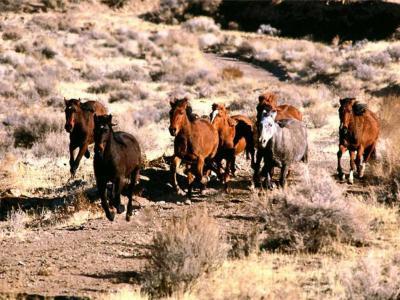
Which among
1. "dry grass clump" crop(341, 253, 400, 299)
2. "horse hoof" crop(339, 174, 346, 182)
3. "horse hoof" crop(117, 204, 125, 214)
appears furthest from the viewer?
"horse hoof" crop(339, 174, 346, 182)

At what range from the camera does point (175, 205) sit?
45.3ft

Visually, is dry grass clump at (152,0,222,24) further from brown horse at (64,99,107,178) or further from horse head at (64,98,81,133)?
horse head at (64,98,81,133)

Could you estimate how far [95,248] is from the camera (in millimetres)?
10805

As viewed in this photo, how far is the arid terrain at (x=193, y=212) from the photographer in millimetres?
8445

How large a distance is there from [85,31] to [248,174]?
4394 centimetres

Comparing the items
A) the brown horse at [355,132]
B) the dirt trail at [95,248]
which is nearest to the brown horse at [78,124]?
the dirt trail at [95,248]

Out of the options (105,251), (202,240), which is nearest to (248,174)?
(105,251)

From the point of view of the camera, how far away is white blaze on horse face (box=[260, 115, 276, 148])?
1319cm

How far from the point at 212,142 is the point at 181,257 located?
255 inches

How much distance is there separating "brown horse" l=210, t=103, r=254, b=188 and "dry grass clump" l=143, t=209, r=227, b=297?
6.21m

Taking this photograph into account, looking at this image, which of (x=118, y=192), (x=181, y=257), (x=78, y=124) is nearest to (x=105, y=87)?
(x=78, y=124)

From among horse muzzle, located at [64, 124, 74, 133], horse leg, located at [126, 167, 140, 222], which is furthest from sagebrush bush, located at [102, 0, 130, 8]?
horse leg, located at [126, 167, 140, 222]

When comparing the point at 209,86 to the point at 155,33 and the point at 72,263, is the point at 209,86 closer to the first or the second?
the point at 155,33

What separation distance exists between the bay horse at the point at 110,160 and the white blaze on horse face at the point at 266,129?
8.29 ft
